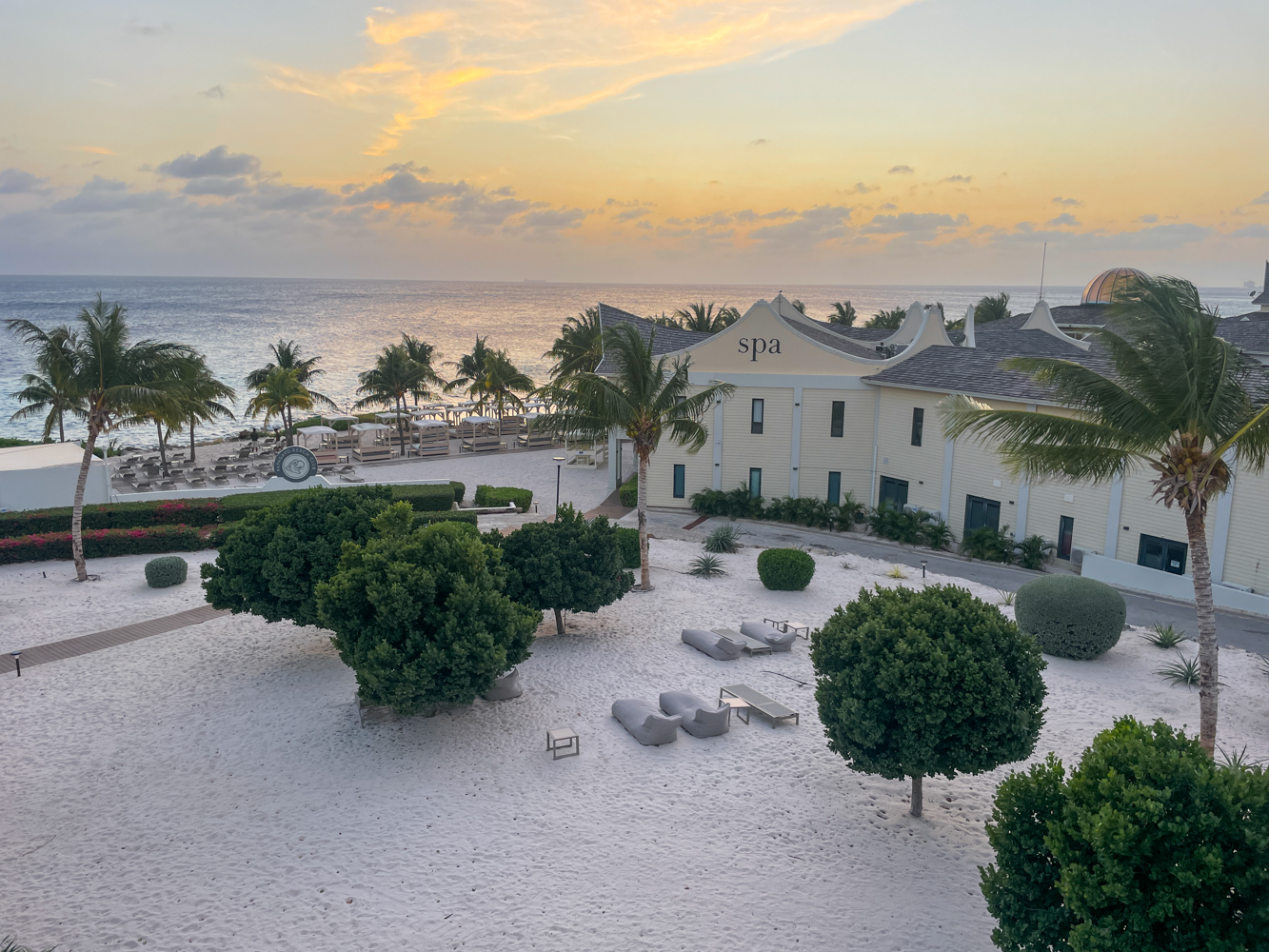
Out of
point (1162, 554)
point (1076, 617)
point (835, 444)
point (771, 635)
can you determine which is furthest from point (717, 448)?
point (1076, 617)

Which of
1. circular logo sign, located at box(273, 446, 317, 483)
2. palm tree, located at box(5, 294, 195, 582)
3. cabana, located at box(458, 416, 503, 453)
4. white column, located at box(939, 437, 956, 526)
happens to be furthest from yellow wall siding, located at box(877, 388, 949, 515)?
palm tree, located at box(5, 294, 195, 582)

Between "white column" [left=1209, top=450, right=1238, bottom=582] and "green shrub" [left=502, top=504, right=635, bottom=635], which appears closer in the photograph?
"green shrub" [left=502, top=504, right=635, bottom=635]

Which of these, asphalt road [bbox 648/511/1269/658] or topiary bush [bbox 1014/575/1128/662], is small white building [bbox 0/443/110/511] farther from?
topiary bush [bbox 1014/575/1128/662]

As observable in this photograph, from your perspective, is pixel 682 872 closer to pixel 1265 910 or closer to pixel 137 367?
pixel 1265 910

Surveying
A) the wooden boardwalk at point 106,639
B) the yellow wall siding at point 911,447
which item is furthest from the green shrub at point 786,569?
the wooden boardwalk at point 106,639

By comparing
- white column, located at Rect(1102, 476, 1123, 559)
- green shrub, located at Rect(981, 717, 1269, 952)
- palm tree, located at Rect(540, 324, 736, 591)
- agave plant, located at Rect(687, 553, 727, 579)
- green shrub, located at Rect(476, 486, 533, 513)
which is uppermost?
palm tree, located at Rect(540, 324, 736, 591)

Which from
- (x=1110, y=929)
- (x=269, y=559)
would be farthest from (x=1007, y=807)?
(x=269, y=559)
